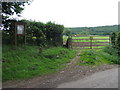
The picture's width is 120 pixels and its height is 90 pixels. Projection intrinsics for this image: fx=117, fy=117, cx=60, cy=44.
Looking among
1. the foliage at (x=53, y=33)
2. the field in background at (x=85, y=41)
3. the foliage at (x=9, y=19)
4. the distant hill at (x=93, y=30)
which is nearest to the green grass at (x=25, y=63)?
the foliage at (x=9, y=19)

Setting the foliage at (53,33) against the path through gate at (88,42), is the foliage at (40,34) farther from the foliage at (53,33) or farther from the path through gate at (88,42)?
the path through gate at (88,42)

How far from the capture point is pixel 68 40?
36.2 feet

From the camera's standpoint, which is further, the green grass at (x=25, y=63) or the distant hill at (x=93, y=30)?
the distant hill at (x=93, y=30)

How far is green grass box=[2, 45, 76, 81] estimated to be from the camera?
481 centimetres

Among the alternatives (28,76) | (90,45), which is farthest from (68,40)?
(28,76)

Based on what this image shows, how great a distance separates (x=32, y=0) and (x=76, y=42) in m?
6.31

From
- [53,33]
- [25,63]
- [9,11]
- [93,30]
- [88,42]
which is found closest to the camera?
[25,63]

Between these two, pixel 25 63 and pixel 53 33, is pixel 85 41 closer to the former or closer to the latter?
pixel 53 33

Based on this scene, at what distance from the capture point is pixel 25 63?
581 cm

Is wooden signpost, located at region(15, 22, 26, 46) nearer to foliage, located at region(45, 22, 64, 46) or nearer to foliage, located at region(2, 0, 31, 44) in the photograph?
foliage, located at region(2, 0, 31, 44)

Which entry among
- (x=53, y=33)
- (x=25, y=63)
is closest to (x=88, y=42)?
(x=53, y=33)

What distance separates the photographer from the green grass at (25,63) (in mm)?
4814

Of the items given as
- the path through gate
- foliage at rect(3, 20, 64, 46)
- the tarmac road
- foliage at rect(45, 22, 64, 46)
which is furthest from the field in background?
the tarmac road

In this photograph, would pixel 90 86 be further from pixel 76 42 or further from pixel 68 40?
pixel 76 42
